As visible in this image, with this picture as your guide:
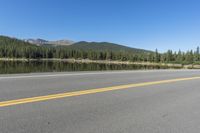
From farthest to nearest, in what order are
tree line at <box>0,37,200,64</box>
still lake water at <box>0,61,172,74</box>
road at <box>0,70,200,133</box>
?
1. tree line at <box>0,37,200,64</box>
2. still lake water at <box>0,61,172,74</box>
3. road at <box>0,70,200,133</box>

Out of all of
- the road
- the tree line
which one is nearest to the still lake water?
the road

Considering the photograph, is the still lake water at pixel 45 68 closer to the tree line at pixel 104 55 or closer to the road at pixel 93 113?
the road at pixel 93 113

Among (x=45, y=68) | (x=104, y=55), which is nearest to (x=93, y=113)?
(x=45, y=68)

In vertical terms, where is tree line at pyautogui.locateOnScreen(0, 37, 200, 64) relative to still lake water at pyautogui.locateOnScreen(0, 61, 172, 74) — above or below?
above

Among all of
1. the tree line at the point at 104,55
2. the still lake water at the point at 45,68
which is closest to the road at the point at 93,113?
the still lake water at the point at 45,68

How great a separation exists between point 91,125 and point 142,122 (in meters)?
1.14

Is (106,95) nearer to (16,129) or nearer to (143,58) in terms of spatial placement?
(16,129)

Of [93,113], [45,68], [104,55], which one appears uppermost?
[104,55]

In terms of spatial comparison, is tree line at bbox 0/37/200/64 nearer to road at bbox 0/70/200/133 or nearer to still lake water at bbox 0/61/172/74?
still lake water at bbox 0/61/172/74

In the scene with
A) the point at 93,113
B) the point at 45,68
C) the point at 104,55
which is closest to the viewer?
the point at 93,113

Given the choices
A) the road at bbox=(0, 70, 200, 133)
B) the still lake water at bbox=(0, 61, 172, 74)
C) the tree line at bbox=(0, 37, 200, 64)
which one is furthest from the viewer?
the tree line at bbox=(0, 37, 200, 64)

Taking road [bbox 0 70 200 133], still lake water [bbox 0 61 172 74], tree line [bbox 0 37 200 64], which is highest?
tree line [bbox 0 37 200 64]

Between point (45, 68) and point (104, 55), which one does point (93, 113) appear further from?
point (104, 55)

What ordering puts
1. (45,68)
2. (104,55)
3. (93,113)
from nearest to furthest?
(93,113) → (45,68) → (104,55)
